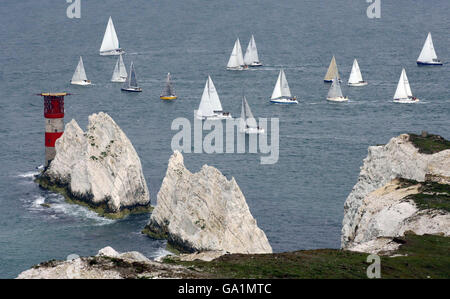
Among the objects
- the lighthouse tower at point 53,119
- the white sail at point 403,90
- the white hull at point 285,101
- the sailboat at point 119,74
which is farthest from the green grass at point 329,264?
the sailboat at point 119,74

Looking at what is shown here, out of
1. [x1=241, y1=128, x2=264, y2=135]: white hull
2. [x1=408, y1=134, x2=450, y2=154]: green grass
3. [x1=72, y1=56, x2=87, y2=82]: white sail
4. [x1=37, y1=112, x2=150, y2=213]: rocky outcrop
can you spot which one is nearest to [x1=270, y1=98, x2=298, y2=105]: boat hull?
[x1=241, y1=128, x2=264, y2=135]: white hull

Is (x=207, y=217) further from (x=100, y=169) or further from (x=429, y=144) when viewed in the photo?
(x=429, y=144)

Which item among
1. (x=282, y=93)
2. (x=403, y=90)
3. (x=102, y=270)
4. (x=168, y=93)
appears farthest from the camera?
Result: (x=168, y=93)

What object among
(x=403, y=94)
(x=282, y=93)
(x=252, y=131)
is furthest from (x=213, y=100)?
(x=403, y=94)

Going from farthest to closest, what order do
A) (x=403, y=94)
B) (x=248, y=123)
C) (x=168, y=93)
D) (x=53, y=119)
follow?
(x=168, y=93) → (x=403, y=94) → (x=248, y=123) → (x=53, y=119)

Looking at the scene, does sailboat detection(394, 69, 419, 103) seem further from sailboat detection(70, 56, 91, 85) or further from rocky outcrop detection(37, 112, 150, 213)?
rocky outcrop detection(37, 112, 150, 213)

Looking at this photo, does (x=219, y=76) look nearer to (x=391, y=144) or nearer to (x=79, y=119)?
(x=79, y=119)
